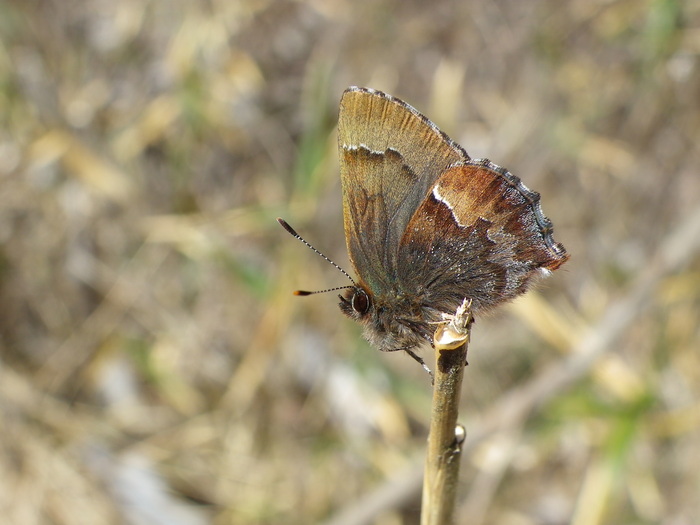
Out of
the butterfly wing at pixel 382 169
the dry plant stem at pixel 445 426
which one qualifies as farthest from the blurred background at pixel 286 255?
the dry plant stem at pixel 445 426

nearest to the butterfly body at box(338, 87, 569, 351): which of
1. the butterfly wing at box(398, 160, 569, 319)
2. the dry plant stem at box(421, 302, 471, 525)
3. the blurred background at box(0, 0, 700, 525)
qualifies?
the butterfly wing at box(398, 160, 569, 319)

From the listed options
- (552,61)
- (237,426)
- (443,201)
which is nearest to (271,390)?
(237,426)

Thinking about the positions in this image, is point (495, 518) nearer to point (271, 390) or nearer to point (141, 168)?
point (271, 390)

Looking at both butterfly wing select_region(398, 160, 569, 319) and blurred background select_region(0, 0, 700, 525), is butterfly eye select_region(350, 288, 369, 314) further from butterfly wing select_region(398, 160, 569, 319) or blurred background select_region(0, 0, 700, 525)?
blurred background select_region(0, 0, 700, 525)

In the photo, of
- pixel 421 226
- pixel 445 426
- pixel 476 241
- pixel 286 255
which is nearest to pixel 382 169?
pixel 421 226

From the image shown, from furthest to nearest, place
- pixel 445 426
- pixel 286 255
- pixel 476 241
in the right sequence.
Result: pixel 286 255, pixel 476 241, pixel 445 426

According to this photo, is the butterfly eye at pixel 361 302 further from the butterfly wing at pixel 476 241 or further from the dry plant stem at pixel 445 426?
the dry plant stem at pixel 445 426

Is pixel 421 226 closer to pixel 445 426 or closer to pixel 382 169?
pixel 382 169
